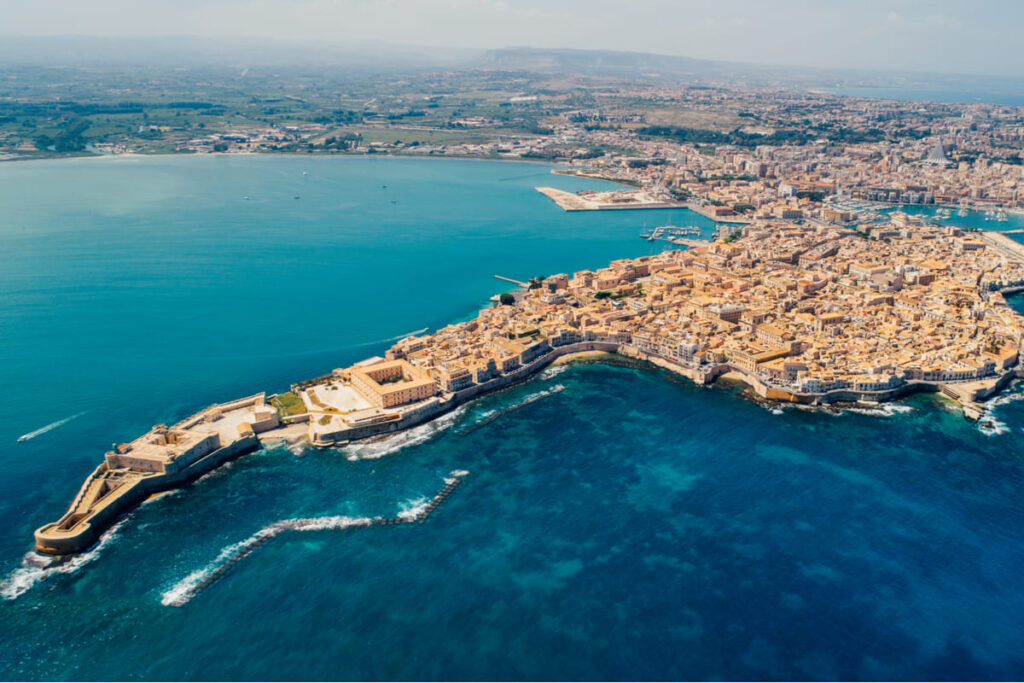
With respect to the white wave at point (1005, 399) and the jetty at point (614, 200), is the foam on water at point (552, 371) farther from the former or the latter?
the jetty at point (614, 200)

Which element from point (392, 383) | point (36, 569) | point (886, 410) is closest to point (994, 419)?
point (886, 410)

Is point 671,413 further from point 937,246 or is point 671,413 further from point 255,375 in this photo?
point 937,246

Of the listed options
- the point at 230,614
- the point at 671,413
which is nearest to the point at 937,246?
the point at 671,413

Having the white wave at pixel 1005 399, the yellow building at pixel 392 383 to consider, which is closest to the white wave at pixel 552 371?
the yellow building at pixel 392 383

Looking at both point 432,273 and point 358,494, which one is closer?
point 358,494

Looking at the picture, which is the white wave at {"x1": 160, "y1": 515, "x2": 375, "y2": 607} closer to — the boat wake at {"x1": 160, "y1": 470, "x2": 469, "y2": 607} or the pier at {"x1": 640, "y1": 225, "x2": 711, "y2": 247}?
A: the boat wake at {"x1": 160, "y1": 470, "x2": 469, "y2": 607}

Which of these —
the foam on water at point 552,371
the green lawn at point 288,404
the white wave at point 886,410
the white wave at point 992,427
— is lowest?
the foam on water at point 552,371
